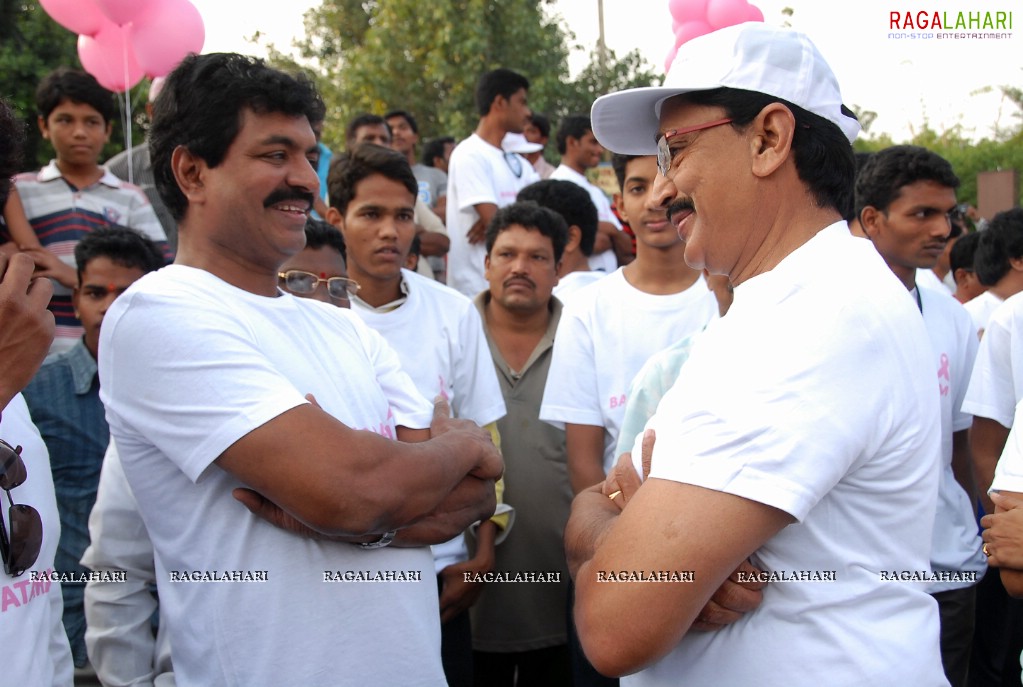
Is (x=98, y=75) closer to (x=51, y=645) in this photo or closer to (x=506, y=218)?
(x=506, y=218)

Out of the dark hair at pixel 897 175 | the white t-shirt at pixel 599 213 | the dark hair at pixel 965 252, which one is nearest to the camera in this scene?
the dark hair at pixel 897 175

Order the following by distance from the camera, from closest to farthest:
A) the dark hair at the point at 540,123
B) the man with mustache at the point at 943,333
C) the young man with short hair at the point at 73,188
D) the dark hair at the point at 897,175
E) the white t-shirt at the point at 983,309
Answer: the man with mustache at the point at 943,333, the dark hair at the point at 897,175, the young man with short hair at the point at 73,188, the white t-shirt at the point at 983,309, the dark hair at the point at 540,123

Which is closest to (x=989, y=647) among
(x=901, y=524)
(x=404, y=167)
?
(x=901, y=524)

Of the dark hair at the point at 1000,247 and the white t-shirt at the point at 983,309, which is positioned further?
the white t-shirt at the point at 983,309

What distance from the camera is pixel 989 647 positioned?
4066 mm

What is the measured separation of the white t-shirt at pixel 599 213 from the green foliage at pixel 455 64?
340 inches

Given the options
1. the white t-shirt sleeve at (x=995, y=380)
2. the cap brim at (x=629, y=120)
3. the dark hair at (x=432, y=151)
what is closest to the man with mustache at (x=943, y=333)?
the white t-shirt sleeve at (x=995, y=380)

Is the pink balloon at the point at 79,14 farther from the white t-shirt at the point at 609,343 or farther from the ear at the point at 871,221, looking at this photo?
the ear at the point at 871,221

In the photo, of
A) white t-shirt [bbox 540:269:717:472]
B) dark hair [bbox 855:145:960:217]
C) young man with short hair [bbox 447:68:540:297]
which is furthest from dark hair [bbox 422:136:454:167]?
white t-shirt [bbox 540:269:717:472]

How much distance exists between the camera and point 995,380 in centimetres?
355

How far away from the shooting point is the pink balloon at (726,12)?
5.05m

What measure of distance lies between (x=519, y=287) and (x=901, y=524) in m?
2.76

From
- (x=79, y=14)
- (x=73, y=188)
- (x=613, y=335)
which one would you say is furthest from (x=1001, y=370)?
(x=79, y=14)

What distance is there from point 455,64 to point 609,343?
14061 mm
